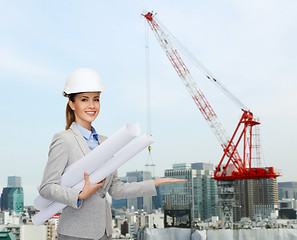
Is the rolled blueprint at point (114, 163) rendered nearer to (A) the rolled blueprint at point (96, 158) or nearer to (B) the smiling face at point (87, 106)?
(A) the rolled blueprint at point (96, 158)

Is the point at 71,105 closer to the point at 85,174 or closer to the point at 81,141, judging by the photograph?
the point at 81,141

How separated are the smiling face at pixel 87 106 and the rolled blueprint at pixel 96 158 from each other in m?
0.27

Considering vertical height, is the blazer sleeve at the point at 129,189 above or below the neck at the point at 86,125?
below

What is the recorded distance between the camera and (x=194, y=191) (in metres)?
107

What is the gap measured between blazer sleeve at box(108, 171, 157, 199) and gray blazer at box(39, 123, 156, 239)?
20cm

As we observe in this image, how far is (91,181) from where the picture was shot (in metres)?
1.99

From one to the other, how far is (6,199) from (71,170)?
116 m

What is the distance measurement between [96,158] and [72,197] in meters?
0.20

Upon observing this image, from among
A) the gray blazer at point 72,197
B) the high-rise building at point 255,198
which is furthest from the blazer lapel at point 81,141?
the high-rise building at point 255,198

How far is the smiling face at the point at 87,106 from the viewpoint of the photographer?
2166mm

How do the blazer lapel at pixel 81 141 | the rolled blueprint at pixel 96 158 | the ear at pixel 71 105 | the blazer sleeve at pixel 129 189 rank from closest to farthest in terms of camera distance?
the rolled blueprint at pixel 96 158 < the blazer lapel at pixel 81 141 < the ear at pixel 71 105 < the blazer sleeve at pixel 129 189

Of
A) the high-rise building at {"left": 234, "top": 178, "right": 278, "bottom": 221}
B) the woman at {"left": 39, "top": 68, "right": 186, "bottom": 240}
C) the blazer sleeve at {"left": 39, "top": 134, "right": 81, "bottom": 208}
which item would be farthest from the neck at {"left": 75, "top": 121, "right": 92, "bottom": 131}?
the high-rise building at {"left": 234, "top": 178, "right": 278, "bottom": 221}

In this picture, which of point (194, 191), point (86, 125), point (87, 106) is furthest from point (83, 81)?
point (194, 191)

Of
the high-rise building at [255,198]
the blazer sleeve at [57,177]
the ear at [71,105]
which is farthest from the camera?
the high-rise building at [255,198]
